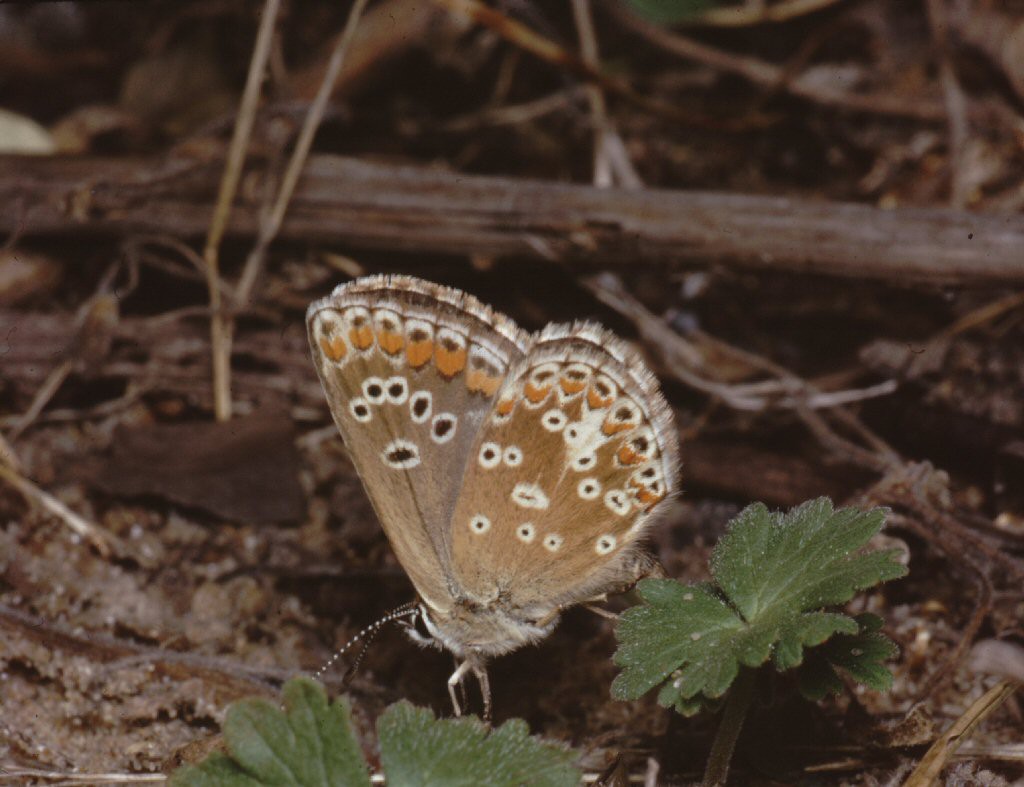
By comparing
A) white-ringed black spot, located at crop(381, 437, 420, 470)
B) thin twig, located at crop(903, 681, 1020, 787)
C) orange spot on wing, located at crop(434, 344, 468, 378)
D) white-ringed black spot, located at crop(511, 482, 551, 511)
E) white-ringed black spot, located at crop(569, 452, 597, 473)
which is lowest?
thin twig, located at crop(903, 681, 1020, 787)

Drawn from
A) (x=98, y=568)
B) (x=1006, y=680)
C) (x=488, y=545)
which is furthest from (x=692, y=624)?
(x=98, y=568)

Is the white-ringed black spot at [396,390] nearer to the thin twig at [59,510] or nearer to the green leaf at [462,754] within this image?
the green leaf at [462,754]

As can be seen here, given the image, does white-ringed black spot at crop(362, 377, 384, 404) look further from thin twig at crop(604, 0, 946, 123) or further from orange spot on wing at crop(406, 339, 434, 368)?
thin twig at crop(604, 0, 946, 123)

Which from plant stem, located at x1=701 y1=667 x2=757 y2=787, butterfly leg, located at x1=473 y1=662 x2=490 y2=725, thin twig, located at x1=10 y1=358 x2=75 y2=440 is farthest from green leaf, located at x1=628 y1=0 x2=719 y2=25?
plant stem, located at x1=701 y1=667 x2=757 y2=787

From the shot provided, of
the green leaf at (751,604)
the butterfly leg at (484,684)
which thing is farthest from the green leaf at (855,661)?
the butterfly leg at (484,684)

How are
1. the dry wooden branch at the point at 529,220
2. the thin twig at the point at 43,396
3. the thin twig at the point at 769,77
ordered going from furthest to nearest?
the thin twig at the point at 769,77 → the thin twig at the point at 43,396 → the dry wooden branch at the point at 529,220

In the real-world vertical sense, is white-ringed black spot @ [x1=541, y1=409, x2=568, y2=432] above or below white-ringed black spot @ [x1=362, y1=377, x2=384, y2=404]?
below

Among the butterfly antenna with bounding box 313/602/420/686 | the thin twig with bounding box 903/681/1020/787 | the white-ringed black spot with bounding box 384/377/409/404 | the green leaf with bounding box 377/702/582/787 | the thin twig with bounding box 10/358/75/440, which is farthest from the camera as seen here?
the thin twig with bounding box 10/358/75/440
